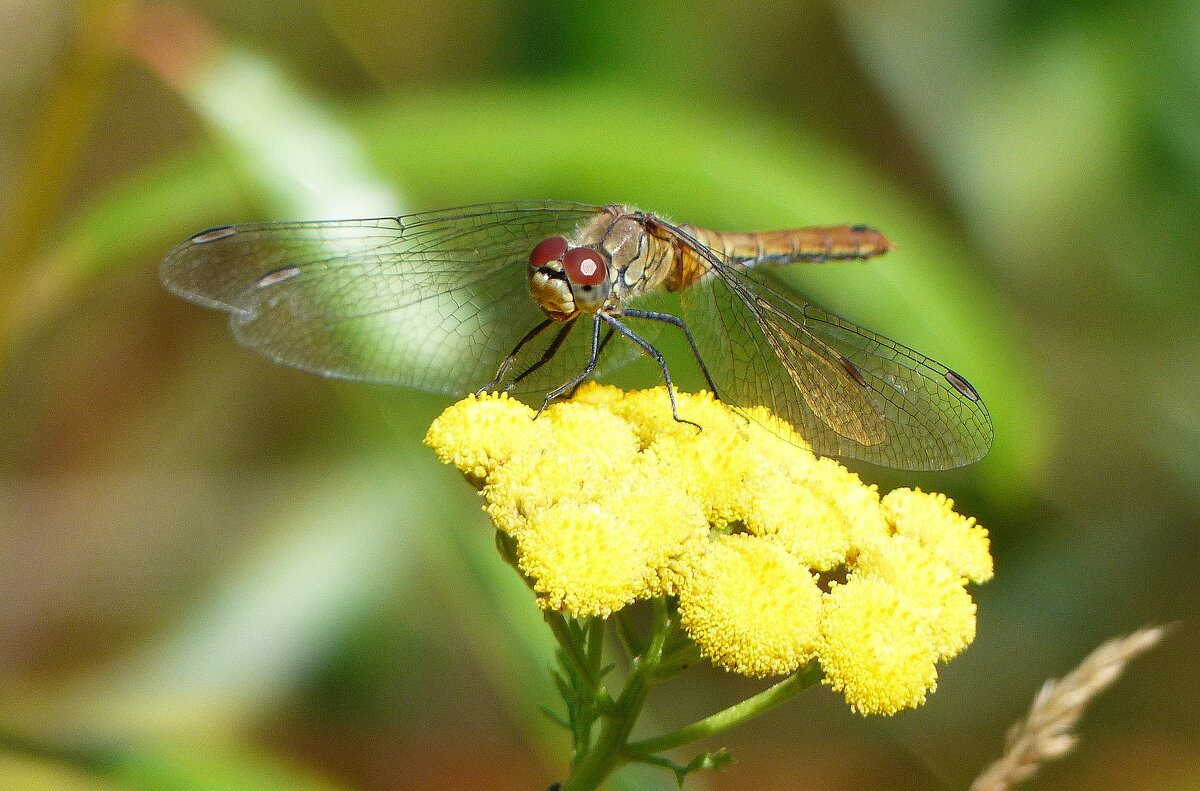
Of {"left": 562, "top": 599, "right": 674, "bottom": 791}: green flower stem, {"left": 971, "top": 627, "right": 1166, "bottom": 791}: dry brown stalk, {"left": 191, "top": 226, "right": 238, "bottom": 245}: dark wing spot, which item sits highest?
{"left": 191, "top": 226, "right": 238, "bottom": 245}: dark wing spot

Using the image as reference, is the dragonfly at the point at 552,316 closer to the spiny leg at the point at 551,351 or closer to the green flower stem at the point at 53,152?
the spiny leg at the point at 551,351

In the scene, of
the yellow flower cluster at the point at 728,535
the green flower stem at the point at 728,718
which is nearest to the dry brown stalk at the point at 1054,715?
the yellow flower cluster at the point at 728,535

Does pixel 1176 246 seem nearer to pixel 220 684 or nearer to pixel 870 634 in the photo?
pixel 870 634

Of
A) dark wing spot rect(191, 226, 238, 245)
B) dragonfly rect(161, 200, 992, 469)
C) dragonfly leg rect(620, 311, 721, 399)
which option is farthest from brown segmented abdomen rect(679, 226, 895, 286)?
dark wing spot rect(191, 226, 238, 245)

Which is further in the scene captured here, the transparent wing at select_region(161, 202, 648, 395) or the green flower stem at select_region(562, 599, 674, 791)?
the transparent wing at select_region(161, 202, 648, 395)

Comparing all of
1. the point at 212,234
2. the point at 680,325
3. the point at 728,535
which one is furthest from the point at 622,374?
the point at 728,535

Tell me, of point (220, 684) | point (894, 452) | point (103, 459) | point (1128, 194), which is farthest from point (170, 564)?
point (1128, 194)

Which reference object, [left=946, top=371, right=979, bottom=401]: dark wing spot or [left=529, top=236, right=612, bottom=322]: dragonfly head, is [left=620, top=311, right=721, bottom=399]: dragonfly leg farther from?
[left=946, top=371, right=979, bottom=401]: dark wing spot
